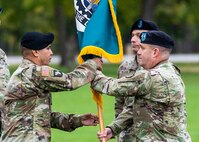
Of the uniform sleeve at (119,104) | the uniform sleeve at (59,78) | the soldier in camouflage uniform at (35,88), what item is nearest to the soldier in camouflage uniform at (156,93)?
the uniform sleeve at (59,78)

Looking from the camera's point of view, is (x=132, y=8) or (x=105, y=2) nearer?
(x=105, y=2)

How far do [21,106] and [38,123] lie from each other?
22 cm

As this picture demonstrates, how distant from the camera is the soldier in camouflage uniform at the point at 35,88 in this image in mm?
7078

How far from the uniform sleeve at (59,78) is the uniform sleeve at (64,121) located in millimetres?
551

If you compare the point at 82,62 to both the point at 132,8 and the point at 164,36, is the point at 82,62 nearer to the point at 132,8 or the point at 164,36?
the point at 164,36

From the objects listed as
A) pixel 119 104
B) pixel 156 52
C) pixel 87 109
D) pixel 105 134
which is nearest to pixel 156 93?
pixel 156 52

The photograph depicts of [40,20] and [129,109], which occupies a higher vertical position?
[40,20]

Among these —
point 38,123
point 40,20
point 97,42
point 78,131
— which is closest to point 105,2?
point 97,42

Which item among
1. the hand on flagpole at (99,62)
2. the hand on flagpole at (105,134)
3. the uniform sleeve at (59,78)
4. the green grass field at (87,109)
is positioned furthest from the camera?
the green grass field at (87,109)

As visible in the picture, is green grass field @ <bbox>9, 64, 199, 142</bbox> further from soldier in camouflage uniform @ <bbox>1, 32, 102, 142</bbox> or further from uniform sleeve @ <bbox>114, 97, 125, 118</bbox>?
soldier in camouflage uniform @ <bbox>1, 32, 102, 142</bbox>

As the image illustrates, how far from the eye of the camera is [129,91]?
686cm

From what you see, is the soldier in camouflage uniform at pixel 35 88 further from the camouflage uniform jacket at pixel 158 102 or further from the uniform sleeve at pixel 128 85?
the camouflage uniform jacket at pixel 158 102

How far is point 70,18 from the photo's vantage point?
203ft

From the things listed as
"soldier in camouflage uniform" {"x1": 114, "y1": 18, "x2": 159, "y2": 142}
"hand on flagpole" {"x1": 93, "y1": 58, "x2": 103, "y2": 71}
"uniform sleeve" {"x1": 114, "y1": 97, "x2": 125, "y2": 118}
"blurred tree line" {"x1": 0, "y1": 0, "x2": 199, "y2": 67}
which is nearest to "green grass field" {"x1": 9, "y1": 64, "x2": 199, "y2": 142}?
"uniform sleeve" {"x1": 114, "y1": 97, "x2": 125, "y2": 118}
